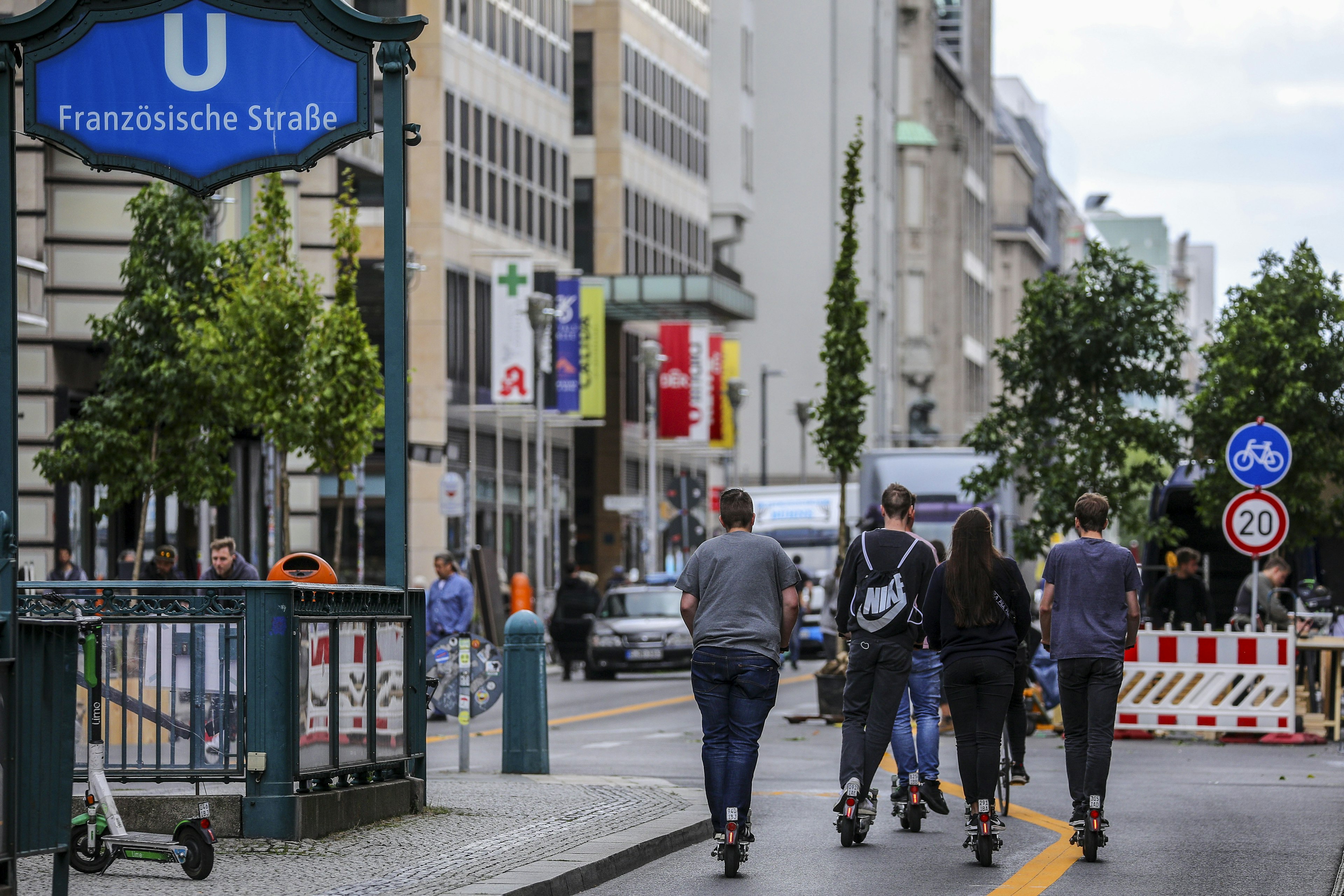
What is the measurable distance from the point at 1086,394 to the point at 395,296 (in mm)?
22724

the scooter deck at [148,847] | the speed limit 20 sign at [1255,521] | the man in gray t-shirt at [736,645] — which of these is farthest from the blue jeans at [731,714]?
the speed limit 20 sign at [1255,521]

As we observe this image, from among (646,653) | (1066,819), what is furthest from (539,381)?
(1066,819)

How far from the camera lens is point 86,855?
10.3 meters

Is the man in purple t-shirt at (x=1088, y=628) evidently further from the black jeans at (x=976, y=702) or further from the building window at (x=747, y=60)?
the building window at (x=747, y=60)

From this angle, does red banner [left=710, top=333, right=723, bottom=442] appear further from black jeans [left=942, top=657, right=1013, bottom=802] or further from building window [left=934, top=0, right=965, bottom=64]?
black jeans [left=942, top=657, right=1013, bottom=802]

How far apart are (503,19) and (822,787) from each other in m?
38.9

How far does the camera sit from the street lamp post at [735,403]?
58500mm

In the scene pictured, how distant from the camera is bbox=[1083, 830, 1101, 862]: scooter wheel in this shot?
473 inches

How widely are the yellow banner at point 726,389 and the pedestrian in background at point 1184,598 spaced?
42117 mm

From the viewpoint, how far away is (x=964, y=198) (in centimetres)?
10306

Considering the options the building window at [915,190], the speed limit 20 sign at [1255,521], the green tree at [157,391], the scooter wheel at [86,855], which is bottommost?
the scooter wheel at [86,855]

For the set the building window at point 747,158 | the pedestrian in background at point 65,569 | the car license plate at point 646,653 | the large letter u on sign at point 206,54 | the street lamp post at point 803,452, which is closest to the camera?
the large letter u on sign at point 206,54

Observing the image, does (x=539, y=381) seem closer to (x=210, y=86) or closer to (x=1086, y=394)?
(x=1086, y=394)

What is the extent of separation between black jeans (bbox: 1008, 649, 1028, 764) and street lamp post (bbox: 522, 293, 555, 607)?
27384 millimetres
